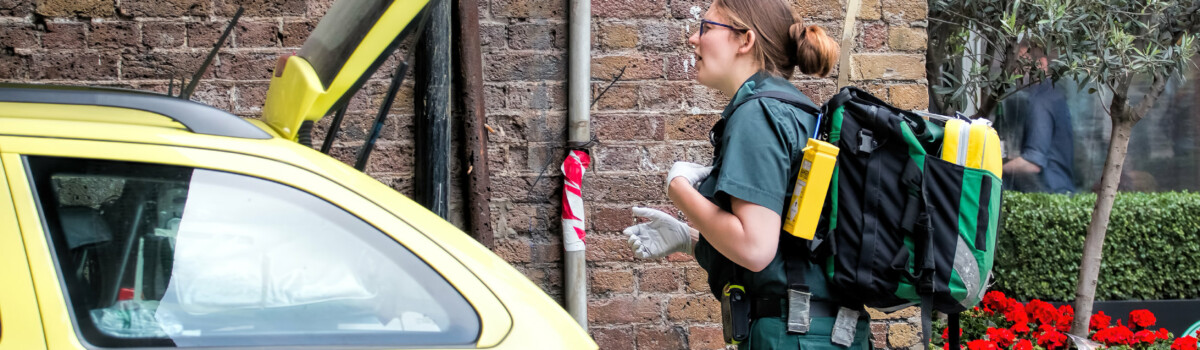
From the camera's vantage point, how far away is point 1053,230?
5.80 meters

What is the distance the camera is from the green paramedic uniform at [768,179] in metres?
2.09

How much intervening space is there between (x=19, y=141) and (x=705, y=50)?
4.66 feet

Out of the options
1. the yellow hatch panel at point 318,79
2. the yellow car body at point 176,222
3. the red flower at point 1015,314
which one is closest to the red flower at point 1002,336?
the red flower at point 1015,314

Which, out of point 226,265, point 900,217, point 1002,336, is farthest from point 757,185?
point 1002,336

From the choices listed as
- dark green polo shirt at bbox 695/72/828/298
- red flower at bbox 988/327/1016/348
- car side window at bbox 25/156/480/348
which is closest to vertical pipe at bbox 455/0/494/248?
dark green polo shirt at bbox 695/72/828/298

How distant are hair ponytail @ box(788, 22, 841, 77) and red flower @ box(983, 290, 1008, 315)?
2940 millimetres

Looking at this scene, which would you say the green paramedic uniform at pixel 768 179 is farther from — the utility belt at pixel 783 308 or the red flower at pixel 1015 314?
the red flower at pixel 1015 314

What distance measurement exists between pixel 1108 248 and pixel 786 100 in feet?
14.9

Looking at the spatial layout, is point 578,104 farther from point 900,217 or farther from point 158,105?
point 158,105

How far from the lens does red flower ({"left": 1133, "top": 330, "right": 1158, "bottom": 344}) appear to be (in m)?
4.32

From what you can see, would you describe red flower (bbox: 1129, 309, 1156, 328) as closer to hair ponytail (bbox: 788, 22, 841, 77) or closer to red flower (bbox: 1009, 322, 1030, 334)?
red flower (bbox: 1009, 322, 1030, 334)

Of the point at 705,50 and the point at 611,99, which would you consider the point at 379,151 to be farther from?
the point at 705,50

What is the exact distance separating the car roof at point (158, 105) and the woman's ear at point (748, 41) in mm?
1114

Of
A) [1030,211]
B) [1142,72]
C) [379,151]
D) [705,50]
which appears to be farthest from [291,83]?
[1030,211]
